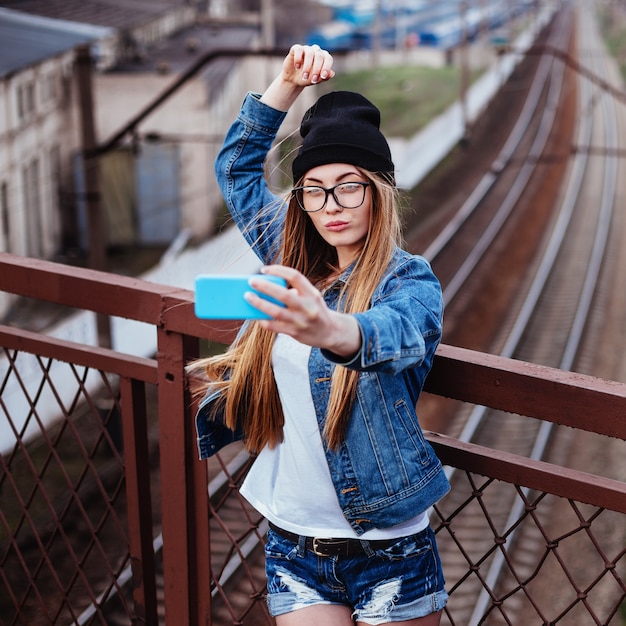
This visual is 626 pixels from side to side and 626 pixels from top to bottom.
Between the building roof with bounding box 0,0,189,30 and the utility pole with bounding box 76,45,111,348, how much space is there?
1947mm

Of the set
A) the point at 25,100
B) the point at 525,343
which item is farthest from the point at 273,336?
the point at 25,100

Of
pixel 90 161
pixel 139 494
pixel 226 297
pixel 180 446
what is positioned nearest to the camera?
pixel 226 297

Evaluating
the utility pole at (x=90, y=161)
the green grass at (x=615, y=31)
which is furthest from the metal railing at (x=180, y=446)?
the green grass at (x=615, y=31)

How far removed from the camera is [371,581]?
2.17m

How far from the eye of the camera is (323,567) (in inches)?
87.0

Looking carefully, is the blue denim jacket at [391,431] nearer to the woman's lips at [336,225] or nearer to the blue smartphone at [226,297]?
the woman's lips at [336,225]

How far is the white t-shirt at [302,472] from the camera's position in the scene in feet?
7.20

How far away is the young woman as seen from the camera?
213 centimetres

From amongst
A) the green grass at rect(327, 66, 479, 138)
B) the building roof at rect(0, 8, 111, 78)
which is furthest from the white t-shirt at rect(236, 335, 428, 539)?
the green grass at rect(327, 66, 479, 138)

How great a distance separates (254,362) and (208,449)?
334 mm

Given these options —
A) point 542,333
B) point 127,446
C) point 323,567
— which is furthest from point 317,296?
point 542,333

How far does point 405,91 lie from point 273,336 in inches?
1205

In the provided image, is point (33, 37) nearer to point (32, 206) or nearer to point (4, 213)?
point (4, 213)

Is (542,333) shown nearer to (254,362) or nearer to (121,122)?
(121,122)
